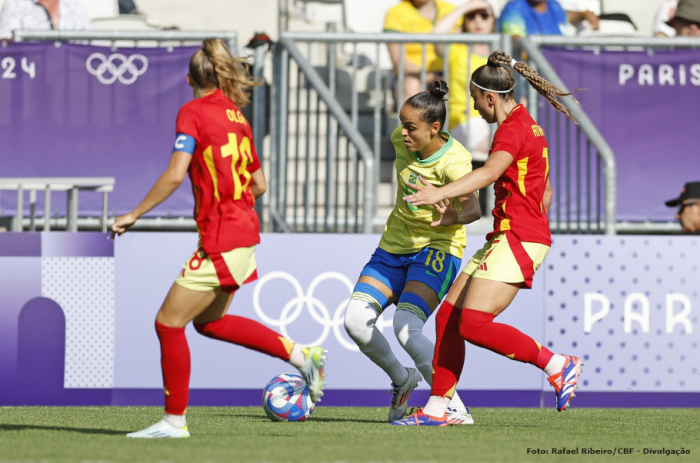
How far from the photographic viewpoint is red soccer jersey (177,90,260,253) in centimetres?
612

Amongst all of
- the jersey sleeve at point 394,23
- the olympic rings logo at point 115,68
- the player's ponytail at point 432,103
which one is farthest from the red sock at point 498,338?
the jersey sleeve at point 394,23

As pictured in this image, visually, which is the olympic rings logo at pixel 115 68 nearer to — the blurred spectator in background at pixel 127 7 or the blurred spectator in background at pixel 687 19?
the blurred spectator in background at pixel 127 7

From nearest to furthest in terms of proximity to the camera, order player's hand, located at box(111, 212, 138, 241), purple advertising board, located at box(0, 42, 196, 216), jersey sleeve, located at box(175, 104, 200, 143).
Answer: player's hand, located at box(111, 212, 138, 241) < jersey sleeve, located at box(175, 104, 200, 143) < purple advertising board, located at box(0, 42, 196, 216)

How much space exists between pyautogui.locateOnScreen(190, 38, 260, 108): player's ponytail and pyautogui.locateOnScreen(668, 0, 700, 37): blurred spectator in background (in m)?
7.24

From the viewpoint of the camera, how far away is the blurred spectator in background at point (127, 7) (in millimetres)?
13547

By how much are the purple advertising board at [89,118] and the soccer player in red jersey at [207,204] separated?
4.22 m

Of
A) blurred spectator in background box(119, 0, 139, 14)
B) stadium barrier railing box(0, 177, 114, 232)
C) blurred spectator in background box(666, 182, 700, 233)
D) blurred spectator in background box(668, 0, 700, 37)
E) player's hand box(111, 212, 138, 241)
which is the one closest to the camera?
player's hand box(111, 212, 138, 241)

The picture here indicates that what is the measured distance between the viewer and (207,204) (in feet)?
20.2

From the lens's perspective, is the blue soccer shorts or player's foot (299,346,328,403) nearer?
player's foot (299,346,328,403)

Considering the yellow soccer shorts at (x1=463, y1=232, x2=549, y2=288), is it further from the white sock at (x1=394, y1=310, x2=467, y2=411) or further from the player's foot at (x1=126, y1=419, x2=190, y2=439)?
the player's foot at (x1=126, y1=419, x2=190, y2=439)

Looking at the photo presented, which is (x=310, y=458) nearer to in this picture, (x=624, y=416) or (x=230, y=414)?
(x=230, y=414)

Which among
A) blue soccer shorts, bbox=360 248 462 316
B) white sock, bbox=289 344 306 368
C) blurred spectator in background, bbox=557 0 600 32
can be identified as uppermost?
blurred spectator in background, bbox=557 0 600 32

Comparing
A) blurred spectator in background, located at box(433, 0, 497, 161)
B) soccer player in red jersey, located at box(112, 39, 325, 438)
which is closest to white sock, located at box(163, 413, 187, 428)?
soccer player in red jersey, located at box(112, 39, 325, 438)

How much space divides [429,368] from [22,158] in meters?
4.46
